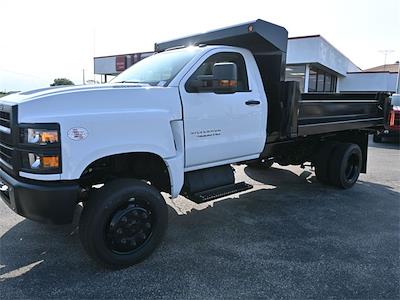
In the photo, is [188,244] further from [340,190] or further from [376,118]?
[376,118]

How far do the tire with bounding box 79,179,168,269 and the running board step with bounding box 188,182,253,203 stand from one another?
57 centimetres

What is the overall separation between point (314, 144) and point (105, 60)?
79.5 ft

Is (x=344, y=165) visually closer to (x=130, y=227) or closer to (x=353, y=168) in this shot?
(x=353, y=168)

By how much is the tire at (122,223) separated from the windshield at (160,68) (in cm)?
121

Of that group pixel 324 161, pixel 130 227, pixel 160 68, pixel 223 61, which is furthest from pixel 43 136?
pixel 324 161

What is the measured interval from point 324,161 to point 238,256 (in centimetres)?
337

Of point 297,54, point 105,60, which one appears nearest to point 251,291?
point 297,54

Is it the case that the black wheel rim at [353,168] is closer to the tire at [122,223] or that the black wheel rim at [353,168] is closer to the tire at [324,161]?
the tire at [324,161]

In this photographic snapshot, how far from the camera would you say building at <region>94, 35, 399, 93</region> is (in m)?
18.6

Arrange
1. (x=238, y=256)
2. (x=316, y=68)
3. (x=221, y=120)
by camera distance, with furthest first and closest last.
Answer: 1. (x=316, y=68)
2. (x=221, y=120)
3. (x=238, y=256)

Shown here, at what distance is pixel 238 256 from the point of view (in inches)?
147

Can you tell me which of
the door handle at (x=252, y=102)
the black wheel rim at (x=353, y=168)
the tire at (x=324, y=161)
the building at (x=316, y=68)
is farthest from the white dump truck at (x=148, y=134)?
the building at (x=316, y=68)

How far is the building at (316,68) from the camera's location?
60.9ft

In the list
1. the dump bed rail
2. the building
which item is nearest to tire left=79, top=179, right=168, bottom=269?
the dump bed rail
